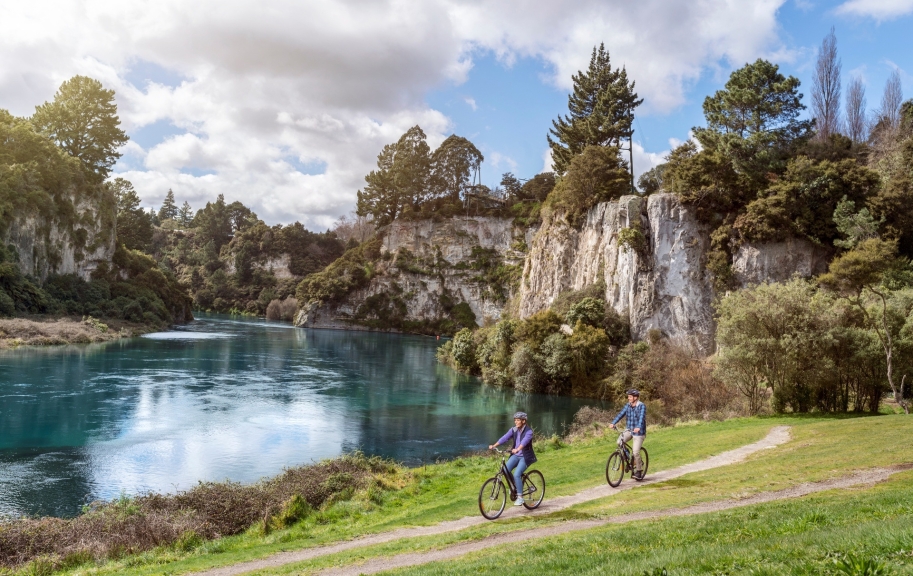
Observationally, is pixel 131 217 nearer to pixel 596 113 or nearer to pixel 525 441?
pixel 596 113

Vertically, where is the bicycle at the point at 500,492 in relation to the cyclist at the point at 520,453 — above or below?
below

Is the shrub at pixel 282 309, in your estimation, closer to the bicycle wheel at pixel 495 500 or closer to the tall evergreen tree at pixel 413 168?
the tall evergreen tree at pixel 413 168

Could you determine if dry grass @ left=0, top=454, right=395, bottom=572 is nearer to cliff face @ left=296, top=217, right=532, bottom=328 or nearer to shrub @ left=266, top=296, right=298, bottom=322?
cliff face @ left=296, top=217, right=532, bottom=328

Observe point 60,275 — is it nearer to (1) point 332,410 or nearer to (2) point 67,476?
(1) point 332,410

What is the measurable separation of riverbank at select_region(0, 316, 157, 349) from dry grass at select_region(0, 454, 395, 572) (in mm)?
50841

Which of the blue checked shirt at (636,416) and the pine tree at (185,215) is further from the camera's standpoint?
the pine tree at (185,215)

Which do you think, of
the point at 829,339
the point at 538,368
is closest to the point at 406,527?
the point at 829,339

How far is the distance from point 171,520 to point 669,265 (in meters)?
42.5

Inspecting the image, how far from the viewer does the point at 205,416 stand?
3316 cm

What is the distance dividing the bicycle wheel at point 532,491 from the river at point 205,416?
1363 centimetres

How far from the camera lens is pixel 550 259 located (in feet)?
225

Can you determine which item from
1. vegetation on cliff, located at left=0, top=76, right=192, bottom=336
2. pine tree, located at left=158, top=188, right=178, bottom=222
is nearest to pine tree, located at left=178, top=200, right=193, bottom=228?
pine tree, located at left=158, top=188, right=178, bottom=222

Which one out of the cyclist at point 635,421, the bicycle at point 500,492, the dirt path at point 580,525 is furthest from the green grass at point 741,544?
the cyclist at point 635,421

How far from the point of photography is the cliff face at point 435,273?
338 ft
